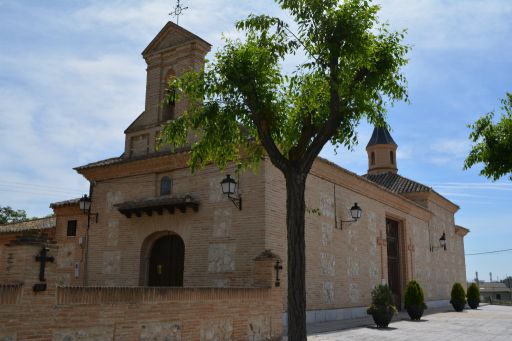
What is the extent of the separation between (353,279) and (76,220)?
32.4 ft

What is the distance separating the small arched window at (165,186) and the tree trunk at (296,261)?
790cm

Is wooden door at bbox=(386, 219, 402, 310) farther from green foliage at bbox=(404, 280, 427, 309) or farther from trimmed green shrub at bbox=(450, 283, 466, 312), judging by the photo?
trimmed green shrub at bbox=(450, 283, 466, 312)

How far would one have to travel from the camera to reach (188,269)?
1462cm

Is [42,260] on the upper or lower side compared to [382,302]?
upper

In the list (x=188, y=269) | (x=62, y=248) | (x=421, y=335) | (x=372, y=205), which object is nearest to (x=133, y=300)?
(x=188, y=269)

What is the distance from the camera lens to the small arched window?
51.7 ft

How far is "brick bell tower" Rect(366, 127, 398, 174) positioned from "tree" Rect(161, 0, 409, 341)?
22186 mm

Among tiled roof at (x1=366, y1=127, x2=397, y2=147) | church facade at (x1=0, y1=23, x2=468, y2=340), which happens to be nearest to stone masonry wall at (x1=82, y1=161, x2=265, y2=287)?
church facade at (x1=0, y1=23, x2=468, y2=340)

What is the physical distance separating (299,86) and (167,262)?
789 cm

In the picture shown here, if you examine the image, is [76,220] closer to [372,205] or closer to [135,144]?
[135,144]

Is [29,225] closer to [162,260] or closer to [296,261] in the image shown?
[162,260]

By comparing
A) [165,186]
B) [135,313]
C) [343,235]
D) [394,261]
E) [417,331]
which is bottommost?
[417,331]

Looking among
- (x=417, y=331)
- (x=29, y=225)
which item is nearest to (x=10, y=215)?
(x=29, y=225)

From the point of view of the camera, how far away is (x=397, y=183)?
2884cm
